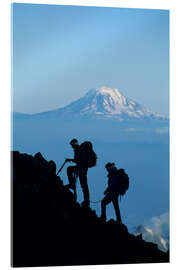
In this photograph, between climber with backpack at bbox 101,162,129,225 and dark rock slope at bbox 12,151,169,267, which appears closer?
dark rock slope at bbox 12,151,169,267

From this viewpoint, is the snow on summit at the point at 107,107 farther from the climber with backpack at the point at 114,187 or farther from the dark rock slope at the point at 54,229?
the dark rock slope at the point at 54,229

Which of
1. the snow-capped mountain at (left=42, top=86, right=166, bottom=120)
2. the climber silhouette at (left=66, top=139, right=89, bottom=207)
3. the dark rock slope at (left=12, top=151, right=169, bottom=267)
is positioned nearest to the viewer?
the dark rock slope at (left=12, top=151, right=169, bottom=267)

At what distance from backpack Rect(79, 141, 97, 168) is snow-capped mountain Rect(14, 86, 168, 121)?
1.24ft

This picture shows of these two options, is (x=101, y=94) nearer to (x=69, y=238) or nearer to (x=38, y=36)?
(x=38, y=36)

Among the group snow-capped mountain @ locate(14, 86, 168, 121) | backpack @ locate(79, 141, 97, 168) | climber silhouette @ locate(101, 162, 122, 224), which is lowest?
climber silhouette @ locate(101, 162, 122, 224)

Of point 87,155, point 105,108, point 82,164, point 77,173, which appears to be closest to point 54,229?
point 77,173

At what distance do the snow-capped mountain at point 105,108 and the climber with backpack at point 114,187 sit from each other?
0.69 metres

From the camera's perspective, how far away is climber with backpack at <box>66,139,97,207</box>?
7.20 metres

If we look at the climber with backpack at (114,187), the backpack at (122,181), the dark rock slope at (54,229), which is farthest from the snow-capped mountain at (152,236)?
the backpack at (122,181)

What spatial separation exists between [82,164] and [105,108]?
85 centimetres

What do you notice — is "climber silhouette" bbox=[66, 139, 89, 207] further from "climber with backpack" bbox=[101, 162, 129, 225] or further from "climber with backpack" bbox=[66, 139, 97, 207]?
"climber with backpack" bbox=[101, 162, 129, 225]

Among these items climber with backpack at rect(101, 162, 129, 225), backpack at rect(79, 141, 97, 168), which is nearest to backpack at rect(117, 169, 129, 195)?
climber with backpack at rect(101, 162, 129, 225)

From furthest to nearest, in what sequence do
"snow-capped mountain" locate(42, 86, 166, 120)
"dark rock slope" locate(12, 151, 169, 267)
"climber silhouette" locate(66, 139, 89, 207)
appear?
"snow-capped mountain" locate(42, 86, 166, 120) < "climber silhouette" locate(66, 139, 89, 207) < "dark rock slope" locate(12, 151, 169, 267)

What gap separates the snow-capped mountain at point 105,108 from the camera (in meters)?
7.26
